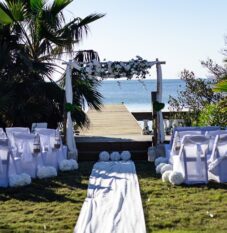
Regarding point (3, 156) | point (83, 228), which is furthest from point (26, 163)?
point (83, 228)

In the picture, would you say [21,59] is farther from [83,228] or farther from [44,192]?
[83,228]

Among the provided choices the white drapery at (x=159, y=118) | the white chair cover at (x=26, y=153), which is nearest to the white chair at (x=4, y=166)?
the white chair cover at (x=26, y=153)

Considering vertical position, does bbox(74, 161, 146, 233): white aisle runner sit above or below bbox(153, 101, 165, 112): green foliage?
below

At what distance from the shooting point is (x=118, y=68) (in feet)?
40.6

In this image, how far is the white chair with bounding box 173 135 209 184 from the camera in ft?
27.6

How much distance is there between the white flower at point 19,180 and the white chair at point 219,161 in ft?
9.40

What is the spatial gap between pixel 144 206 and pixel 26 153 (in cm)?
314

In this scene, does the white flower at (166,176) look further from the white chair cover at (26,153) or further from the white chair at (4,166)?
the white chair at (4,166)

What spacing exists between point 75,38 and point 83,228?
9389mm

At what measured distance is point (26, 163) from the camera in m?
9.20

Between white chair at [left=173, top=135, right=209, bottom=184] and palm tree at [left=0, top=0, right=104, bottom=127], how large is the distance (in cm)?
557

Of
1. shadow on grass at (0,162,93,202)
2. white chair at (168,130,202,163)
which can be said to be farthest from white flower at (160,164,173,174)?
shadow on grass at (0,162,93,202)

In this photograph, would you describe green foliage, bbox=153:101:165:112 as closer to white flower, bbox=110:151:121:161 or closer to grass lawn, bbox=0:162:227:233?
white flower, bbox=110:151:121:161

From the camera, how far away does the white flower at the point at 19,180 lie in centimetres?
816
